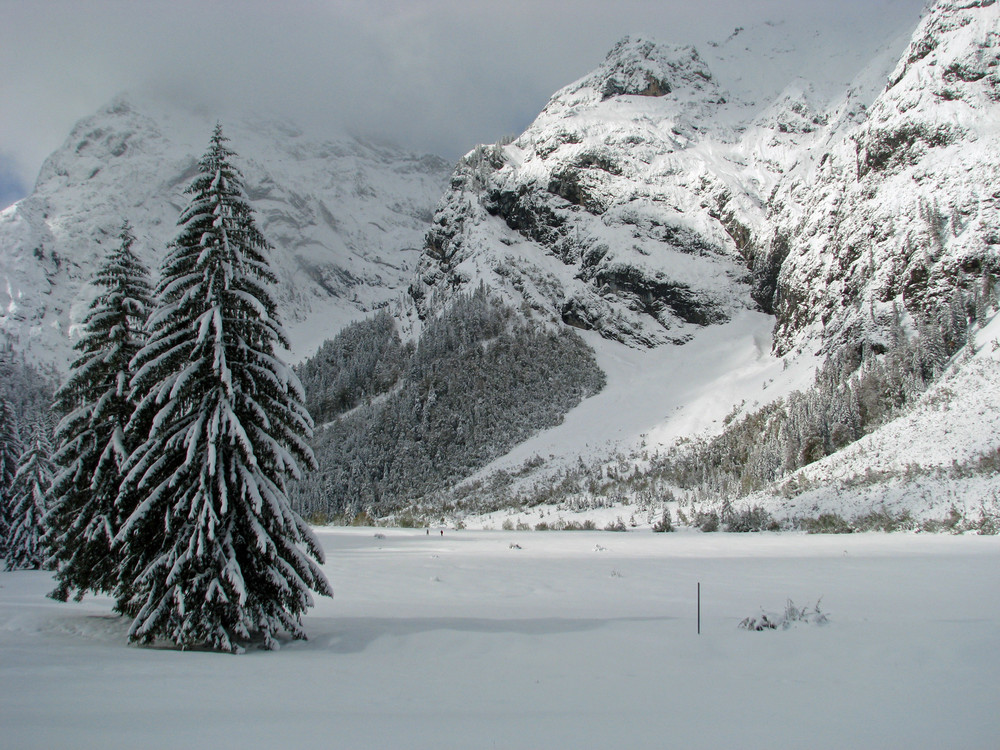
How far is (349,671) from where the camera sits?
713 cm

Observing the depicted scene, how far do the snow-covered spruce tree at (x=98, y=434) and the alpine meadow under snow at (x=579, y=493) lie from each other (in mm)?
83

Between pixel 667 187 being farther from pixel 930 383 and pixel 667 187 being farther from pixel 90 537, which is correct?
pixel 90 537

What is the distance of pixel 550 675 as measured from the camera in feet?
22.7

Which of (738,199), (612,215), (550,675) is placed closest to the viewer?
(550,675)

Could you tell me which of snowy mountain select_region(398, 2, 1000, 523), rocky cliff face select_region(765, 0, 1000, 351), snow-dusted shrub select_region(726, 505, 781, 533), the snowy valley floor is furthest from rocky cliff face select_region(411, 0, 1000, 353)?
the snowy valley floor

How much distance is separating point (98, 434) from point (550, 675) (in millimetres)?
11276

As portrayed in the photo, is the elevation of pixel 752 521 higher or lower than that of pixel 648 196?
lower

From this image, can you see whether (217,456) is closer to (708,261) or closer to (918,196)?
(918,196)

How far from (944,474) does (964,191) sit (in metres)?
37.1

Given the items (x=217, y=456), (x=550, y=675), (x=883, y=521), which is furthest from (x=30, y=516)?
(x=883, y=521)

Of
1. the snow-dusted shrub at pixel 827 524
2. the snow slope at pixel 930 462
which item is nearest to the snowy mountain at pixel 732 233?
the snow slope at pixel 930 462

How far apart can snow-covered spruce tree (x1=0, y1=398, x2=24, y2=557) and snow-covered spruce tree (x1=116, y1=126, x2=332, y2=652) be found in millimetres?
30952

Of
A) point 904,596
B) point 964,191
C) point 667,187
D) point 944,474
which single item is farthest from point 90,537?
point 667,187

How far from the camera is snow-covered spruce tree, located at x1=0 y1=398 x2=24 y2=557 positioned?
105 ft
